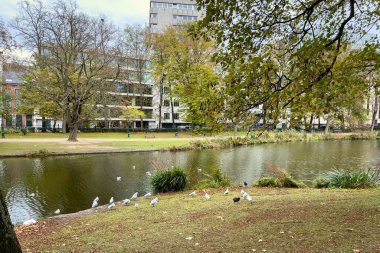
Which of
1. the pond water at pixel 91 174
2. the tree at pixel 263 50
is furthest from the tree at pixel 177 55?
the tree at pixel 263 50

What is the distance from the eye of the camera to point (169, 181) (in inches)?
530

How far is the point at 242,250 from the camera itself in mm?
5086

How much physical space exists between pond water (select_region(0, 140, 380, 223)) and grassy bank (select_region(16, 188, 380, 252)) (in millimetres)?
3433

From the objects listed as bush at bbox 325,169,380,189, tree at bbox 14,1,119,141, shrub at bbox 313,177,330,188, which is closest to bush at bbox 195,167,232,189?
shrub at bbox 313,177,330,188

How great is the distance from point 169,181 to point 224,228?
692 centimetres

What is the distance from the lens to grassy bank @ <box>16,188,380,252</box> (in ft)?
17.4

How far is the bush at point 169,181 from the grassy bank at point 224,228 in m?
3.32

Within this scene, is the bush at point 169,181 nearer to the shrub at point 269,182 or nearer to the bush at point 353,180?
the shrub at point 269,182

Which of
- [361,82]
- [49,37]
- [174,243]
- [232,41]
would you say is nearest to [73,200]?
[174,243]

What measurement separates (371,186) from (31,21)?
3187 cm

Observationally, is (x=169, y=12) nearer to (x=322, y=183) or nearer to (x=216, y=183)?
(x=216, y=183)

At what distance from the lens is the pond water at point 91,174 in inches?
503

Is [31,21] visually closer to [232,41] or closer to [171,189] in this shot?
[171,189]

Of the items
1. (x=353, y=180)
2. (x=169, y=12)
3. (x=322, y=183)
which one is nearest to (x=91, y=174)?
(x=322, y=183)
